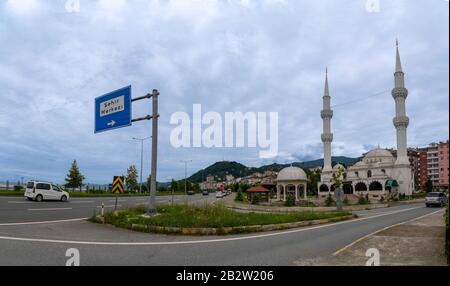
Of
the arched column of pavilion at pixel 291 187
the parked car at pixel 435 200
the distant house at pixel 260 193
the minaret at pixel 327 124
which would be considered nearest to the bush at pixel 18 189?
the distant house at pixel 260 193

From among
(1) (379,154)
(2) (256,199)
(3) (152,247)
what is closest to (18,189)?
(2) (256,199)

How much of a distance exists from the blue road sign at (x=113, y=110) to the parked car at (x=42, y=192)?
13.7 m

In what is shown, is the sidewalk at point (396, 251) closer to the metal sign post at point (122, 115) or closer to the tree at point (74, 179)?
the metal sign post at point (122, 115)

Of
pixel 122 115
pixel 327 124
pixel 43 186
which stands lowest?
pixel 43 186

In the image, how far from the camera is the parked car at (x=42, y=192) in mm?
28000

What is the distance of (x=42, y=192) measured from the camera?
2845 centimetres

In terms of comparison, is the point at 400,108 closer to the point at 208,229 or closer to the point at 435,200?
the point at 435,200

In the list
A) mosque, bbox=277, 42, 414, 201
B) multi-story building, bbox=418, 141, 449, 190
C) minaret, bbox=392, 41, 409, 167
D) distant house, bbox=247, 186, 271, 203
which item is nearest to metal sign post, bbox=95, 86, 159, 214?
distant house, bbox=247, 186, 271, 203

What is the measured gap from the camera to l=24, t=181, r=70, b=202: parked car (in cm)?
2800

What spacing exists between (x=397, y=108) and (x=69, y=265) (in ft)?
252

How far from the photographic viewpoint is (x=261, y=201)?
170 feet

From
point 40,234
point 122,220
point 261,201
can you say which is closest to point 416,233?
point 122,220

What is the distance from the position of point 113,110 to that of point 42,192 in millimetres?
15316
